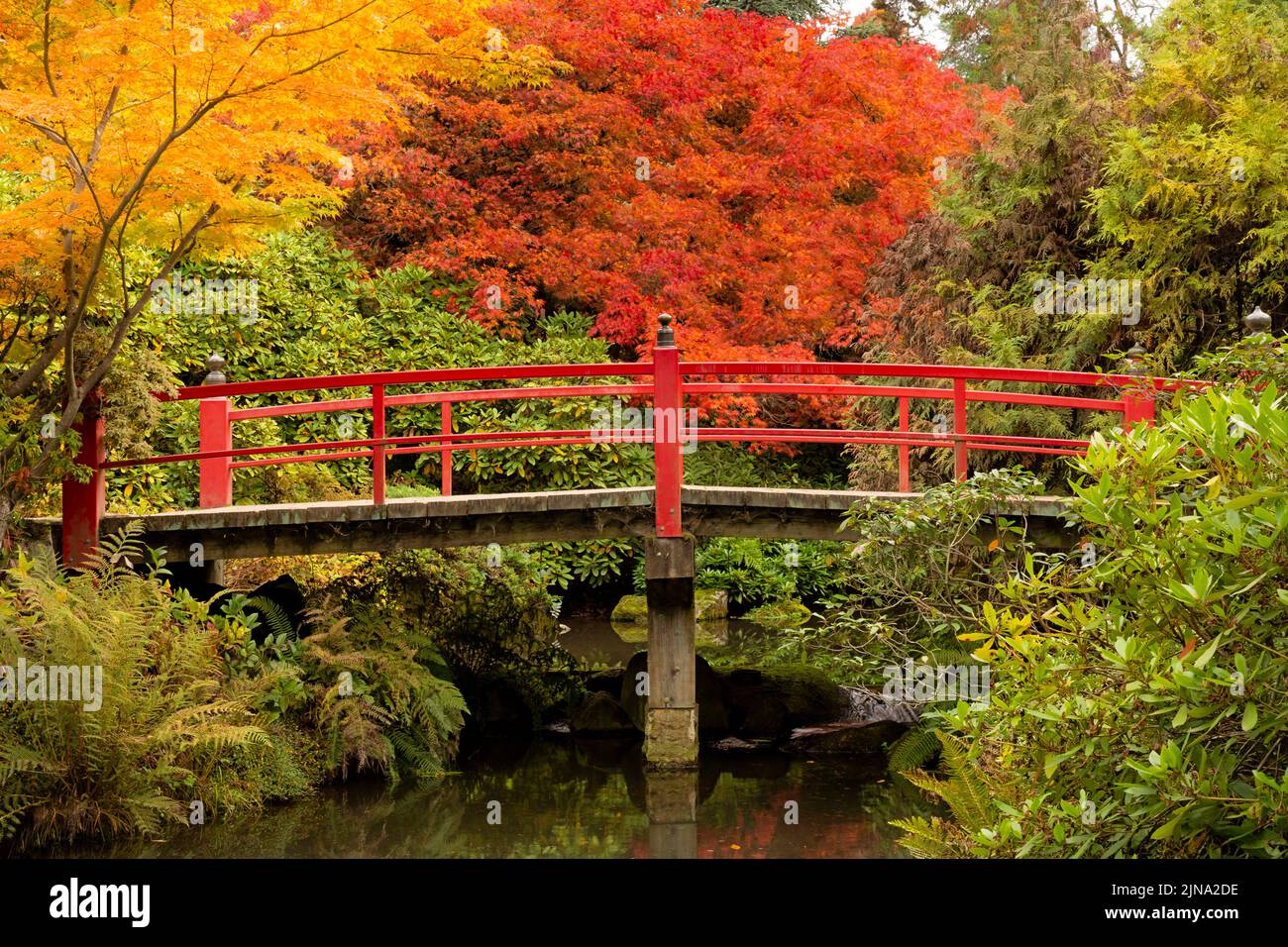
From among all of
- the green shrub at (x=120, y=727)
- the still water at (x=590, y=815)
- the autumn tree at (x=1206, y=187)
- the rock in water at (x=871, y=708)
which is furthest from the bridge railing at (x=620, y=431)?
the autumn tree at (x=1206, y=187)

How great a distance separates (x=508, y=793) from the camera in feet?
32.1

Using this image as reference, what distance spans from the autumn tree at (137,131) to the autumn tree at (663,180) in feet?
19.5

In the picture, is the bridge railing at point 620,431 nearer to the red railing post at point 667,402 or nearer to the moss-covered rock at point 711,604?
the red railing post at point 667,402

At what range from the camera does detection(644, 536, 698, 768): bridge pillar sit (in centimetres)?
1016

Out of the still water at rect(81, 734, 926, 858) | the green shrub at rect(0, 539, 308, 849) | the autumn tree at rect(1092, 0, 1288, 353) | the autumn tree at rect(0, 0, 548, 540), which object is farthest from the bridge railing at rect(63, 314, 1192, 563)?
the autumn tree at rect(1092, 0, 1288, 353)

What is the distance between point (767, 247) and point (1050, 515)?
265 inches

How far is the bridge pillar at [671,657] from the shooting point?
10.2 metres

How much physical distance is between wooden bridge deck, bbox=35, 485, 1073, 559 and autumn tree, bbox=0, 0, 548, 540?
1163mm

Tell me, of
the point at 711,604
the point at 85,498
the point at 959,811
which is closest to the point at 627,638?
the point at 711,604

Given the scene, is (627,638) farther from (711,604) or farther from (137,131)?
(137,131)

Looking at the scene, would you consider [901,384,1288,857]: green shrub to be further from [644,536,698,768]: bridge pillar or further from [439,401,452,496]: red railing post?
[439,401,452,496]: red railing post
